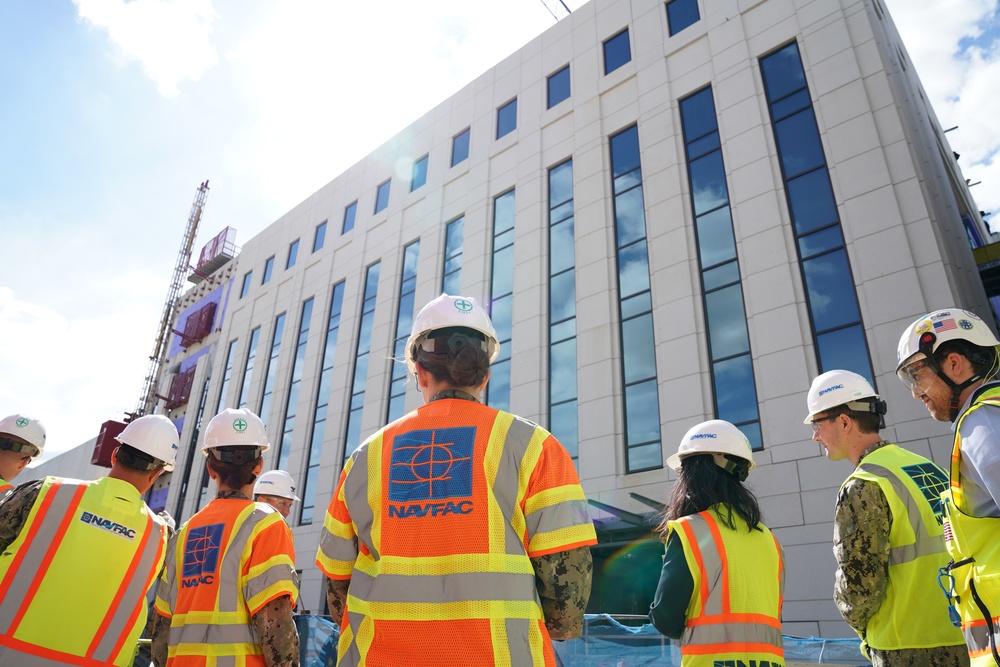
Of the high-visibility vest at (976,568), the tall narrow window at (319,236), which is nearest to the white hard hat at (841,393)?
the high-visibility vest at (976,568)

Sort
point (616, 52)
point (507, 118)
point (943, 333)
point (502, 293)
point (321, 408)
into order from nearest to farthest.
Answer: point (943, 333) < point (616, 52) < point (502, 293) < point (507, 118) < point (321, 408)

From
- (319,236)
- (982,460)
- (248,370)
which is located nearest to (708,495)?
(982,460)

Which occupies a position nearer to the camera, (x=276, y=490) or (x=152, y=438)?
(x=152, y=438)

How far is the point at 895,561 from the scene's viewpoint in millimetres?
3064

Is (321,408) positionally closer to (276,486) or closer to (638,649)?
(276,486)

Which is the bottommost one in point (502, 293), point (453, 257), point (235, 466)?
point (235, 466)

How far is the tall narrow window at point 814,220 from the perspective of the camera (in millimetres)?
11766

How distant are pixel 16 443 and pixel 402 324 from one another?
17129 millimetres

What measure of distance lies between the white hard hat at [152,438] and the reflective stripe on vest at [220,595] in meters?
0.47

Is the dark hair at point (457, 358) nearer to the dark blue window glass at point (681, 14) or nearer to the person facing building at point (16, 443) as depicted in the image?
the person facing building at point (16, 443)

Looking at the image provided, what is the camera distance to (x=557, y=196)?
60.2ft

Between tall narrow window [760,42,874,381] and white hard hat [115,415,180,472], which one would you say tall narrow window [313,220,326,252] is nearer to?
tall narrow window [760,42,874,381]

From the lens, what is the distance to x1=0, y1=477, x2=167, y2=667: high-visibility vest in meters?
2.97

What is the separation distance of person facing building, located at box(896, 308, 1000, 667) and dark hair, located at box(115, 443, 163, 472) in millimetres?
3980
